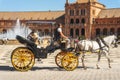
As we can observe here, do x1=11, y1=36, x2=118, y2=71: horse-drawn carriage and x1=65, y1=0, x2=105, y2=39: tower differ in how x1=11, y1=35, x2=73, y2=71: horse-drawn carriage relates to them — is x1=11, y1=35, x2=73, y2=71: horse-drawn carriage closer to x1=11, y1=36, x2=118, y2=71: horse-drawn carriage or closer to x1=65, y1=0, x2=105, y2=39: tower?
x1=11, y1=36, x2=118, y2=71: horse-drawn carriage

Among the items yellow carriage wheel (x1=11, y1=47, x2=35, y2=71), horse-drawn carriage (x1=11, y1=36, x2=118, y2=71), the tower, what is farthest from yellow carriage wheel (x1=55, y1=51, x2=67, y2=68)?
the tower

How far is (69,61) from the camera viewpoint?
592 inches

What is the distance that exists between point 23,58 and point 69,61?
5.89ft

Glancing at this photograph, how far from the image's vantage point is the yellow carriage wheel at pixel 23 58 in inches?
584

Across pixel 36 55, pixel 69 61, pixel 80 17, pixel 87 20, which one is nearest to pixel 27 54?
pixel 36 55

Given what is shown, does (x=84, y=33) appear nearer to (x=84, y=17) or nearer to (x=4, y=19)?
(x=84, y=17)

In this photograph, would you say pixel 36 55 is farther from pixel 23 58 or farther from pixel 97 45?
pixel 97 45

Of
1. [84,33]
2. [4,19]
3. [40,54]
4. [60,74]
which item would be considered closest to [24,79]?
[60,74]

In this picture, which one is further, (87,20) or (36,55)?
(87,20)

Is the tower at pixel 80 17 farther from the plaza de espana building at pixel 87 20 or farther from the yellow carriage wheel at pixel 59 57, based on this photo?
the yellow carriage wheel at pixel 59 57

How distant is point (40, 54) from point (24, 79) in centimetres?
317

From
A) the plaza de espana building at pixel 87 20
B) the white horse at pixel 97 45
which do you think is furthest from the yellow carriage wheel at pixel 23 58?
the plaza de espana building at pixel 87 20

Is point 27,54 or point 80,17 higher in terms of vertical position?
point 80,17

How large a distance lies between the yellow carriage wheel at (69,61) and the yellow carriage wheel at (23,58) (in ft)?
4.15
